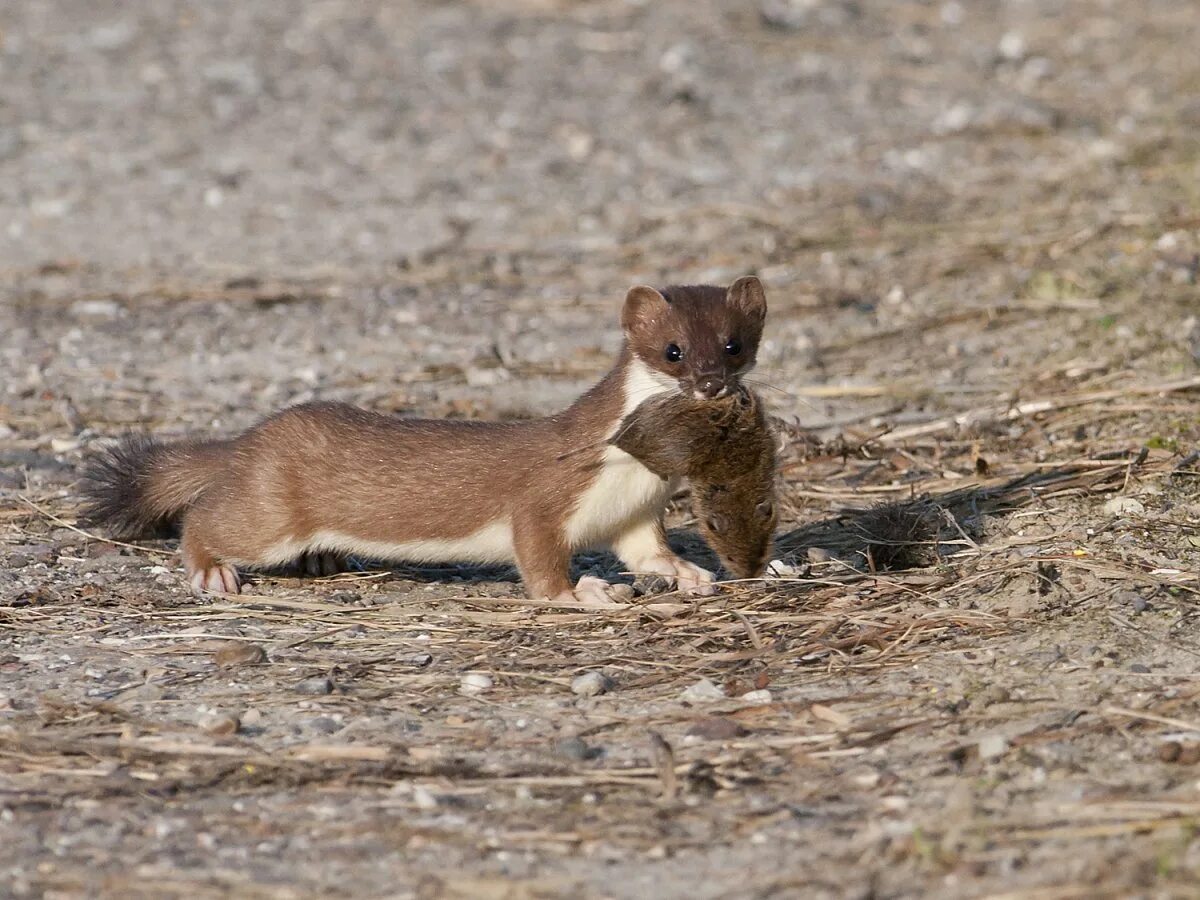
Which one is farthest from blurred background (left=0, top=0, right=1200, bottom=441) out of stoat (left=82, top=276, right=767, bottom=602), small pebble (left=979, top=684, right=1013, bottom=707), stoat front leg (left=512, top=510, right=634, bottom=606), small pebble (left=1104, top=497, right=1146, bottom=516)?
small pebble (left=979, top=684, right=1013, bottom=707)

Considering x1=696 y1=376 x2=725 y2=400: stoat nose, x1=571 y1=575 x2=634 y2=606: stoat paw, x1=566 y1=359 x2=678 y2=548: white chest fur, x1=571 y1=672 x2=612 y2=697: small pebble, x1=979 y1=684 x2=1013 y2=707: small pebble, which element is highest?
x1=696 y1=376 x2=725 y2=400: stoat nose

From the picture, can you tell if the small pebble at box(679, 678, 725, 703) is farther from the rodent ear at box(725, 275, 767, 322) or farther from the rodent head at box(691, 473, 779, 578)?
the rodent ear at box(725, 275, 767, 322)

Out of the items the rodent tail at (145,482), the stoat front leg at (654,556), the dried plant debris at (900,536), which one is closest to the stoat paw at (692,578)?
the stoat front leg at (654,556)

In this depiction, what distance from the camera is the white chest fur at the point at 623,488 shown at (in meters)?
5.32

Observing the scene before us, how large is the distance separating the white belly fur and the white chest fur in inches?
9.7

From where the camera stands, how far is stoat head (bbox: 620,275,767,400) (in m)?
Answer: 5.25

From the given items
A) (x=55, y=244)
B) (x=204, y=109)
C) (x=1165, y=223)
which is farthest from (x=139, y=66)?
(x=1165, y=223)

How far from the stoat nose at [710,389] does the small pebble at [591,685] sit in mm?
888

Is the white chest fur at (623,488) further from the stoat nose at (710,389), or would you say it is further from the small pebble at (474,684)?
the small pebble at (474,684)

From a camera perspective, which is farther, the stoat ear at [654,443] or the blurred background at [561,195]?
the blurred background at [561,195]

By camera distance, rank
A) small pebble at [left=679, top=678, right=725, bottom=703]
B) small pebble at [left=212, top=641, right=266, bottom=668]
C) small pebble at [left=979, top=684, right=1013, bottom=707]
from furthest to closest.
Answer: small pebble at [left=212, top=641, right=266, bottom=668] → small pebble at [left=679, top=678, right=725, bottom=703] → small pebble at [left=979, top=684, right=1013, bottom=707]

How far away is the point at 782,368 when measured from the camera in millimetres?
8055

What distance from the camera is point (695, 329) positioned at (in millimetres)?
5301

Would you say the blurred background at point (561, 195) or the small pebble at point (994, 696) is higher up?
the blurred background at point (561, 195)
